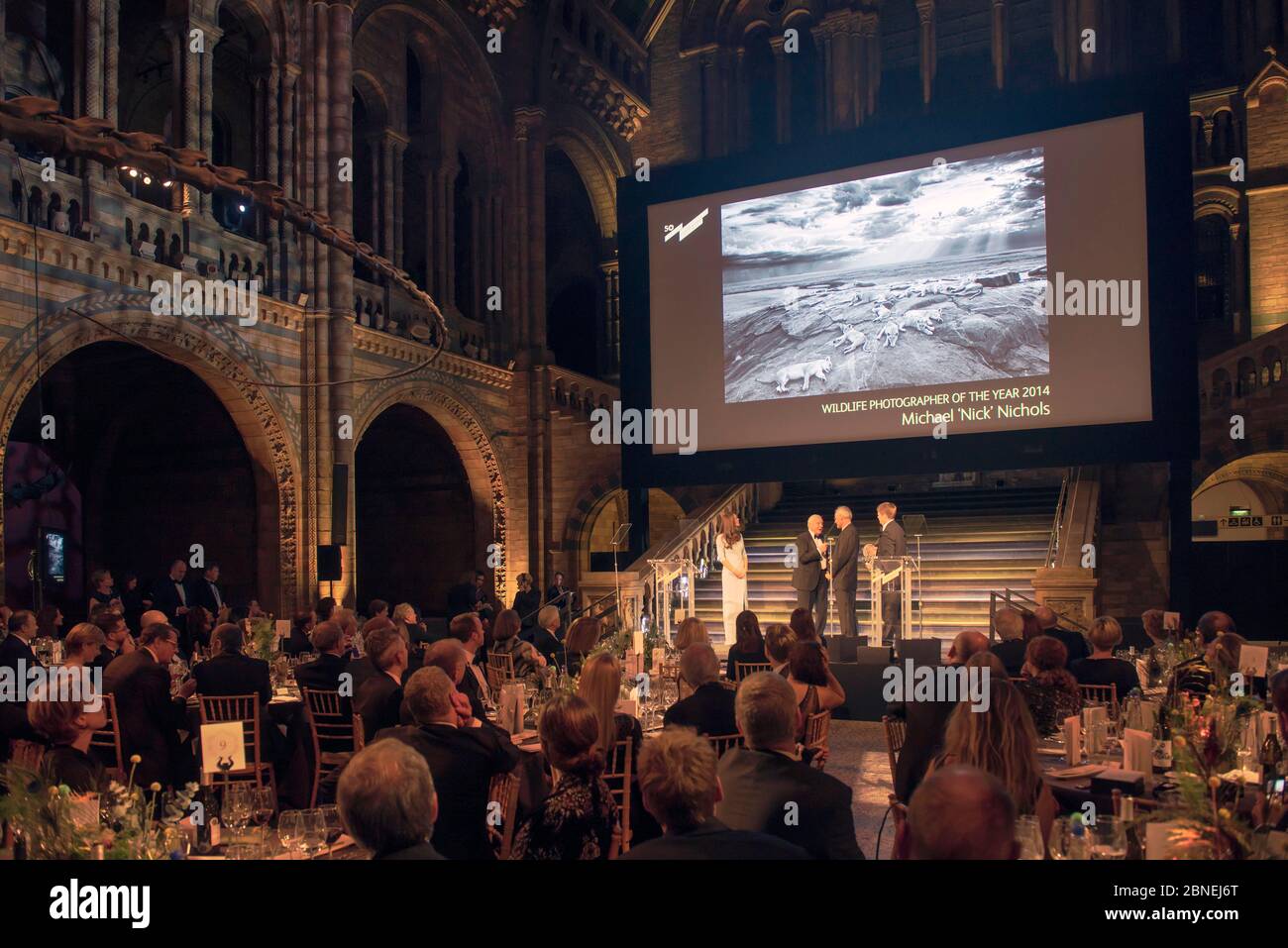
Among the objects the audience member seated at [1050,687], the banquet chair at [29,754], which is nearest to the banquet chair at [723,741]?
the audience member seated at [1050,687]

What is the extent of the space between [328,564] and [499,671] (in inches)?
265

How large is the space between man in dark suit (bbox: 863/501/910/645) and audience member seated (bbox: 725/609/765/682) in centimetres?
433

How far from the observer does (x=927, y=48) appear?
2002 cm

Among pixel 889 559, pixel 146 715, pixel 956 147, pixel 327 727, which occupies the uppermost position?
pixel 956 147

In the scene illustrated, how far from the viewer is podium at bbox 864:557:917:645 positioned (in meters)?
11.9

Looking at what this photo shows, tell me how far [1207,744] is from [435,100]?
17.8 meters

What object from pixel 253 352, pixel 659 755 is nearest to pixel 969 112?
pixel 253 352

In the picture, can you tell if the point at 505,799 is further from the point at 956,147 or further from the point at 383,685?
the point at 956,147

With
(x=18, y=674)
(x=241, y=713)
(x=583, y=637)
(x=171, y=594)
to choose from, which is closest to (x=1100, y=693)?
(x=583, y=637)

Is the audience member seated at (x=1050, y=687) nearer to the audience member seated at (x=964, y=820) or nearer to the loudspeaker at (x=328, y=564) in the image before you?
the audience member seated at (x=964, y=820)

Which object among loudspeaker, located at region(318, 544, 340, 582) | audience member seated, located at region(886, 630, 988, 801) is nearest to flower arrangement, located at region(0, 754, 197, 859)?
audience member seated, located at region(886, 630, 988, 801)

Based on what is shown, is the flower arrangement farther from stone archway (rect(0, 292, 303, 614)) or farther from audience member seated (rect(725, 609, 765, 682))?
stone archway (rect(0, 292, 303, 614))

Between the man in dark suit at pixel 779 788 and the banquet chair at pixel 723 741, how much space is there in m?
1.49

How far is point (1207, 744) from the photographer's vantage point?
12.4 ft
